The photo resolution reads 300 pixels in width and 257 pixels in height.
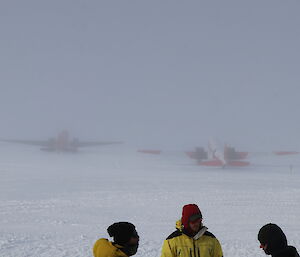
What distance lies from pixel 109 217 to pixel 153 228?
225cm

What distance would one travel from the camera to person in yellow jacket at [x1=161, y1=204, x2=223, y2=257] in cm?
447

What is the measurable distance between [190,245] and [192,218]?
0.43 metres

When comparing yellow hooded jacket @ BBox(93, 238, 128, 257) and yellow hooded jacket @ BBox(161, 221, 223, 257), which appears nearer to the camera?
yellow hooded jacket @ BBox(93, 238, 128, 257)

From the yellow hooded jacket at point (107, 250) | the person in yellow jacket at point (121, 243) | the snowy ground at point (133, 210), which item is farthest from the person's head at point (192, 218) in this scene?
the snowy ground at point (133, 210)

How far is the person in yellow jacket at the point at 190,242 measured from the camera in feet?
14.7

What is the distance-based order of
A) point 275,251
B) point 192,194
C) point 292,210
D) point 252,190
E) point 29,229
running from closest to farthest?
point 275,251 < point 29,229 < point 292,210 < point 192,194 < point 252,190

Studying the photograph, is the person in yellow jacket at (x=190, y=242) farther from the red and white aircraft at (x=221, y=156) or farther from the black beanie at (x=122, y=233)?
the red and white aircraft at (x=221, y=156)

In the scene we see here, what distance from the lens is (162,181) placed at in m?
24.0

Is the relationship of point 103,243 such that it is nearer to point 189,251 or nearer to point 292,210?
point 189,251

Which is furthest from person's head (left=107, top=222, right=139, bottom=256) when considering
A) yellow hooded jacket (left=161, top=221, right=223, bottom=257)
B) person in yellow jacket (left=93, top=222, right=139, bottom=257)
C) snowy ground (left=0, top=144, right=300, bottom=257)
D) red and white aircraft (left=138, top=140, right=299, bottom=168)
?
red and white aircraft (left=138, top=140, right=299, bottom=168)

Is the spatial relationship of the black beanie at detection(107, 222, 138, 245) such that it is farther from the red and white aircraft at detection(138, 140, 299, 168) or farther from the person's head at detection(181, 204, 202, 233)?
the red and white aircraft at detection(138, 140, 299, 168)

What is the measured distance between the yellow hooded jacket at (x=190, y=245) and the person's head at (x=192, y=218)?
127 millimetres

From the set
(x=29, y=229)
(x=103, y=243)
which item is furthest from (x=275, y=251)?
(x=29, y=229)

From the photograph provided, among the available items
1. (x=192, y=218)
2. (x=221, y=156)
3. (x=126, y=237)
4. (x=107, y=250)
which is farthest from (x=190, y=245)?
(x=221, y=156)
